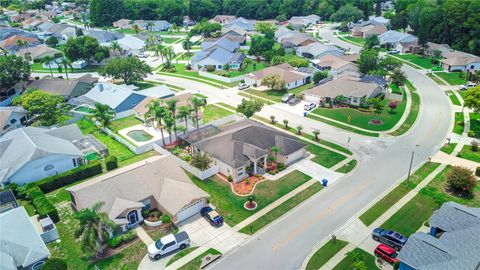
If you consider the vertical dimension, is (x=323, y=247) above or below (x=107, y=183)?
below

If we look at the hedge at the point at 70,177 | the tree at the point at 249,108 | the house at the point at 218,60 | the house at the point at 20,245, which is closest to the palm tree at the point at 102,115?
the hedge at the point at 70,177

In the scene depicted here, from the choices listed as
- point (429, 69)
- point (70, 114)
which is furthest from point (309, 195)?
point (429, 69)

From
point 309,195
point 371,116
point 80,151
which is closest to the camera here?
point 309,195

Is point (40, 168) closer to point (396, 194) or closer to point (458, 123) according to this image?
point (396, 194)

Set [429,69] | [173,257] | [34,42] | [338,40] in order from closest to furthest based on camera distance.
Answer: [173,257], [429,69], [34,42], [338,40]

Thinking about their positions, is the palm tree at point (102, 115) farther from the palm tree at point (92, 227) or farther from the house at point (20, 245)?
A: the palm tree at point (92, 227)

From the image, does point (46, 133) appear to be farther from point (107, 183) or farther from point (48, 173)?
point (107, 183)

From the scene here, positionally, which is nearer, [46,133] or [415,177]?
[415,177]
